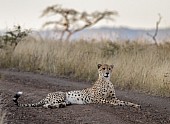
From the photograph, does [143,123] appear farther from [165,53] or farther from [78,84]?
[165,53]

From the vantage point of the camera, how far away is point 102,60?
42.6 feet

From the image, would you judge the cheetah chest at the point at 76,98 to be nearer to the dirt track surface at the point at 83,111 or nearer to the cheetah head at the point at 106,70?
the dirt track surface at the point at 83,111

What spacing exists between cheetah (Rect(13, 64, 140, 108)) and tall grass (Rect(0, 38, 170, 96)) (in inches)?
80.5

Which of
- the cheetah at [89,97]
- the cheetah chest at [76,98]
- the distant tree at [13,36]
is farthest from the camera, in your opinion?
the distant tree at [13,36]

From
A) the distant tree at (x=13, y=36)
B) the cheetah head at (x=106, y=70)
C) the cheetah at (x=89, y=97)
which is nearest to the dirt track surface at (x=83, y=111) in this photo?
the cheetah at (x=89, y=97)

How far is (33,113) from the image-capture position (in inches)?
281

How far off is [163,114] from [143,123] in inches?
41.2

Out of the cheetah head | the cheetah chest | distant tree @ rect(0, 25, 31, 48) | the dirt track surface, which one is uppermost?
distant tree @ rect(0, 25, 31, 48)

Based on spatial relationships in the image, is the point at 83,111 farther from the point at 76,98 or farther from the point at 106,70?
the point at 106,70

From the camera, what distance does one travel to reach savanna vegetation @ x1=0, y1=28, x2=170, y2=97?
10781 millimetres

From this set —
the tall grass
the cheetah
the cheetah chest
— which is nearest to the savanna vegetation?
the tall grass

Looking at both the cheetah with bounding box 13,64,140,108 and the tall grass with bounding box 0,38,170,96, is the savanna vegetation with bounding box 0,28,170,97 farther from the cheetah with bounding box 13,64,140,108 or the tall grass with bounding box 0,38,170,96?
the cheetah with bounding box 13,64,140,108

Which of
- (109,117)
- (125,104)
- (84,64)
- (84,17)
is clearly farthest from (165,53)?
(84,17)

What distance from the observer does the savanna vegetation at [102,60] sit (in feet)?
35.4
